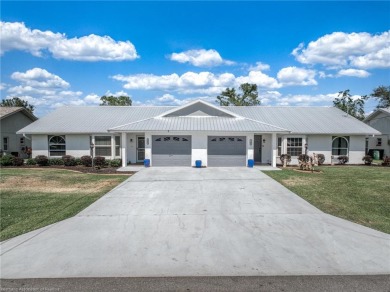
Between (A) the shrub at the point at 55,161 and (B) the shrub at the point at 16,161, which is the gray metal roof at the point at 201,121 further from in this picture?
(B) the shrub at the point at 16,161

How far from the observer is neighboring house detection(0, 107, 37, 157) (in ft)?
89.5

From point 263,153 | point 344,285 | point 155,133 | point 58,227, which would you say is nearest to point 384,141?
point 263,153

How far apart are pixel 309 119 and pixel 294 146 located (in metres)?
3.76

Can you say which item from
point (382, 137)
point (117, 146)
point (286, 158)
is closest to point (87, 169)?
point (117, 146)

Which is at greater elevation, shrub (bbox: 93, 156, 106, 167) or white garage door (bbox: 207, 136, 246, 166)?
white garage door (bbox: 207, 136, 246, 166)

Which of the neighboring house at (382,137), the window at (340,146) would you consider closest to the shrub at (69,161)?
the window at (340,146)

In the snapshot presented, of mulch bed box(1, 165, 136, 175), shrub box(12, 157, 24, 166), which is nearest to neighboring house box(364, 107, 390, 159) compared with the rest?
mulch bed box(1, 165, 136, 175)

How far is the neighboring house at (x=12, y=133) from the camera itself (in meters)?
27.3

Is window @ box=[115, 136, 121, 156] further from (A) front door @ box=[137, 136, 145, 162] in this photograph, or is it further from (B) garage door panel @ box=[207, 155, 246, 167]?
(B) garage door panel @ box=[207, 155, 246, 167]

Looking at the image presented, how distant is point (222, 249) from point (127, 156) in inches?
658

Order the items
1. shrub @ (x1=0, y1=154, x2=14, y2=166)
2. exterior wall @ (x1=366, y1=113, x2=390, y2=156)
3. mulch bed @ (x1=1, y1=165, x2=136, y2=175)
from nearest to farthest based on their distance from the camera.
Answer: mulch bed @ (x1=1, y1=165, x2=136, y2=175) → shrub @ (x1=0, y1=154, x2=14, y2=166) → exterior wall @ (x1=366, y1=113, x2=390, y2=156)

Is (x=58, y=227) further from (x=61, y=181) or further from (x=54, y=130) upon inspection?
(x=54, y=130)

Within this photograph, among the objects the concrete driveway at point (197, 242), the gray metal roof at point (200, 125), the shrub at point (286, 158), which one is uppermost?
the gray metal roof at point (200, 125)

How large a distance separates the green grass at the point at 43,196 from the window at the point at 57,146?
5648mm
